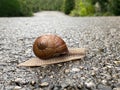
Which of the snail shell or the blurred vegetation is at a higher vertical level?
the snail shell

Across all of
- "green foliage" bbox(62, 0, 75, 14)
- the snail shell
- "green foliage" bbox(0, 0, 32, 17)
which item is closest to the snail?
the snail shell

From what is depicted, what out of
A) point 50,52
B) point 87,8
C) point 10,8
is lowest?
point 87,8

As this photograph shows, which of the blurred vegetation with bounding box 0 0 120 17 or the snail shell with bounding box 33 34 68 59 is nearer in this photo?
the snail shell with bounding box 33 34 68 59

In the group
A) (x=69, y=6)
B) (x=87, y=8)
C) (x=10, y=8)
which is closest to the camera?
(x=10, y=8)

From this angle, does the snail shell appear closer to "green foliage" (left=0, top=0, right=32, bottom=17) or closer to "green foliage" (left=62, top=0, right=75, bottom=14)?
"green foliage" (left=0, top=0, right=32, bottom=17)

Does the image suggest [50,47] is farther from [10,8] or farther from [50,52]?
[10,8]

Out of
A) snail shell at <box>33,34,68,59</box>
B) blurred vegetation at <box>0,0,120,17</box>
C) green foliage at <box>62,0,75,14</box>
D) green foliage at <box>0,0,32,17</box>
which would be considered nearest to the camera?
snail shell at <box>33,34,68,59</box>

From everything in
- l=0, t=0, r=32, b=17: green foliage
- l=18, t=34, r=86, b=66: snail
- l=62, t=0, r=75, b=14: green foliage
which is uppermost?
l=18, t=34, r=86, b=66: snail

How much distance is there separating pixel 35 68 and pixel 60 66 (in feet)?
0.73

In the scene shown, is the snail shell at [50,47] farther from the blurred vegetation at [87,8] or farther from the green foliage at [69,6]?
the green foliage at [69,6]

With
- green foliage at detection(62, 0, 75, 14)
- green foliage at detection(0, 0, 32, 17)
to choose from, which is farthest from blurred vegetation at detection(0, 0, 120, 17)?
green foliage at detection(62, 0, 75, 14)

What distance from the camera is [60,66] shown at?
2.49 metres

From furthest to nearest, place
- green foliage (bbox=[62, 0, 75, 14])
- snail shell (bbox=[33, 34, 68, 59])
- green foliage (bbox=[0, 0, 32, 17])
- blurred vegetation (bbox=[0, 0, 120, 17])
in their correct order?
green foliage (bbox=[62, 0, 75, 14]) < green foliage (bbox=[0, 0, 32, 17]) < blurred vegetation (bbox=[0, 0, 120, 17]) < snail shell (bbox=[33, 34, 68, 59])

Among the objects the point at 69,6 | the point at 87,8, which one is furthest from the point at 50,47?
the point at 69,6
